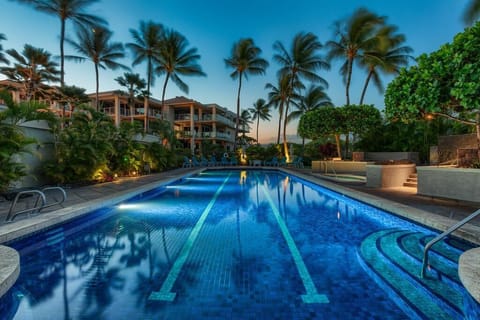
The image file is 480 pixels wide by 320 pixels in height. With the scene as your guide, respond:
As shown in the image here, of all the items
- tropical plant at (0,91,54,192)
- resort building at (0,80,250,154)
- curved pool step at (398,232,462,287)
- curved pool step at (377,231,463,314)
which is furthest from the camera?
resort building at (0,80,250,154)

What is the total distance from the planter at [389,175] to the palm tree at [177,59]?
17080 mm

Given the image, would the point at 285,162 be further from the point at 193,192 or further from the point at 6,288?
the point at 6,288

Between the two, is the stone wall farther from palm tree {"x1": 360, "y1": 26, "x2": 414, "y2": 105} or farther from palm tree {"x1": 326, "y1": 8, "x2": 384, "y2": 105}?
palm tree {"x1": 360, "y1": 26, "x2": 414, "y2": 105}

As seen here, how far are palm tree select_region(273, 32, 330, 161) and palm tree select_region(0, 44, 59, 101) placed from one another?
803 inches

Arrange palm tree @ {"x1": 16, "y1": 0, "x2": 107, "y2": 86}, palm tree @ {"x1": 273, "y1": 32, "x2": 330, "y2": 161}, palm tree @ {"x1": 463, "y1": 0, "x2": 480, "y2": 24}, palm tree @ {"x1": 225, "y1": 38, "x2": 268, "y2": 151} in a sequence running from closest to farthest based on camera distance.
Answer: palm tree @ {"x1": 463, "y1": 0, "x2": 480, "y2": 24} → palm tree @ {"x1": 16, "y1": 0, "x2": 107, "y2": 86} → palm tree @ {"x1": 273, "y1": 32, "x2": 330, "y2": 161} → palm tree @ {"x1": 225, "y1": 38, "x2": 268, "y2": 151}

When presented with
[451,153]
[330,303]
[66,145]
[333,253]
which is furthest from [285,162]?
[330,303]

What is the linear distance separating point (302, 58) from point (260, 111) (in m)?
23.5

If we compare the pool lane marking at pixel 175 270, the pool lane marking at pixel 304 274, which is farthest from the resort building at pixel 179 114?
the pool lane marking at pixel 304 274

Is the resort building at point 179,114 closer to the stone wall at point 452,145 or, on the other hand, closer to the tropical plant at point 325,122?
the tropical plant at point 325,122

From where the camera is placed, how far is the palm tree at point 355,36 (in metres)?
15.9

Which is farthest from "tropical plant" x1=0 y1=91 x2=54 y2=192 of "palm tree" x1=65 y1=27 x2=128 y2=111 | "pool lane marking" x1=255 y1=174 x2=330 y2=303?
"palm tree" x1=65 y1=27 x2=128 y2=111

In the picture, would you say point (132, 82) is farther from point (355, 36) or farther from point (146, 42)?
point (355, 36)

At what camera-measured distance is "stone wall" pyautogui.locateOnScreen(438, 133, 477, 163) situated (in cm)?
992

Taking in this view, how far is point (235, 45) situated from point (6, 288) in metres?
23.3
